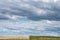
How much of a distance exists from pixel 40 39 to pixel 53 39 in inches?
34.5

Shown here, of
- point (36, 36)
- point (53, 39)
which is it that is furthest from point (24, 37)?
point (53, 39)

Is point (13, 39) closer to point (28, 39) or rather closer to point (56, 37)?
point (28, 39)

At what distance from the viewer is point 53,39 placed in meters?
7.45

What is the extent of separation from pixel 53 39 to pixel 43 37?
68cm

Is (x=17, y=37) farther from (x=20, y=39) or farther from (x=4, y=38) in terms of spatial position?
(x=4, y=38)

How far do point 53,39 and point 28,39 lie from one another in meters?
1.63

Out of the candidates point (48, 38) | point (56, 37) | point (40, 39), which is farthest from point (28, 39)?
point (56, 37)

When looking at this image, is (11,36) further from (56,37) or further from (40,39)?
(56,37)

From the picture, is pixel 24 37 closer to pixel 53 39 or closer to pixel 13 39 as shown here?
pixel 13 39

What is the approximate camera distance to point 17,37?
7.48 metres

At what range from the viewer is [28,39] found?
23.3ft

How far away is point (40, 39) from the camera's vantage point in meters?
7.23

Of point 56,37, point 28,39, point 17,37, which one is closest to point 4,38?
point 17,37

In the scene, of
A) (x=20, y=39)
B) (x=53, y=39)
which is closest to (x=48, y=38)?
(x=53, y=39)
